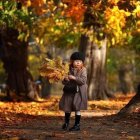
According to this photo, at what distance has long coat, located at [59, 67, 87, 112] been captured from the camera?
12.1 meters

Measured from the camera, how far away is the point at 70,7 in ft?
65.6

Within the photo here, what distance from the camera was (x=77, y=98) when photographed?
478 inches

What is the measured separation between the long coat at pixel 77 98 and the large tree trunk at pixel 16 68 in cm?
1325

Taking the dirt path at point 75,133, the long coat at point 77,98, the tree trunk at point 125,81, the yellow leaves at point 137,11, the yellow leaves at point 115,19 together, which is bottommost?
the dirt path at point 75,133

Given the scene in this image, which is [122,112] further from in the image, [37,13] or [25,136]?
[37,13]

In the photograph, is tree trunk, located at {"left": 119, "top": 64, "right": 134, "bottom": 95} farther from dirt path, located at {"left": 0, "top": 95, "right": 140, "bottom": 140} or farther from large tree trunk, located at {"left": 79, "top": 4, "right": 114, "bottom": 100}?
dirt path, located at {"left": 0, "top": 95, "right": 140, "bottom": 140}

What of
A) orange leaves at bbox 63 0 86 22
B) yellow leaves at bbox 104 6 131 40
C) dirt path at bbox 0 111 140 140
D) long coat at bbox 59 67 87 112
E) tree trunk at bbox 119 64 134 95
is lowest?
dirt path at bbox 0 111 140 140

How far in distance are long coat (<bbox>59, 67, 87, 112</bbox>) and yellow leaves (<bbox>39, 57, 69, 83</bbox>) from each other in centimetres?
34

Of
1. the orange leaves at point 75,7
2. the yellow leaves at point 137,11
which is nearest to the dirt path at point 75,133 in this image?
the yellow leaves at point 137,11

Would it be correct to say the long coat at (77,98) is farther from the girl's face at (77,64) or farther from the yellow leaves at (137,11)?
the yellow leaves at (137,11)

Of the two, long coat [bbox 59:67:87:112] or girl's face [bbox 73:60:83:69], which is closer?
long coat [bbox 59:67:87:112]

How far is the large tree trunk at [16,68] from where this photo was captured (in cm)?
2547

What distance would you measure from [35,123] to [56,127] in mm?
1124

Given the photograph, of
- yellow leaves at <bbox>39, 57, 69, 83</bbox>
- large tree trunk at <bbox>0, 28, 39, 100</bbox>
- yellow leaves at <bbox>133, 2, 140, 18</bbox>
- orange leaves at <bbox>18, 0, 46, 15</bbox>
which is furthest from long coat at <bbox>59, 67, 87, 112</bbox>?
large tree trunk at <bbox>0, 28, 39, 100</bbox>
